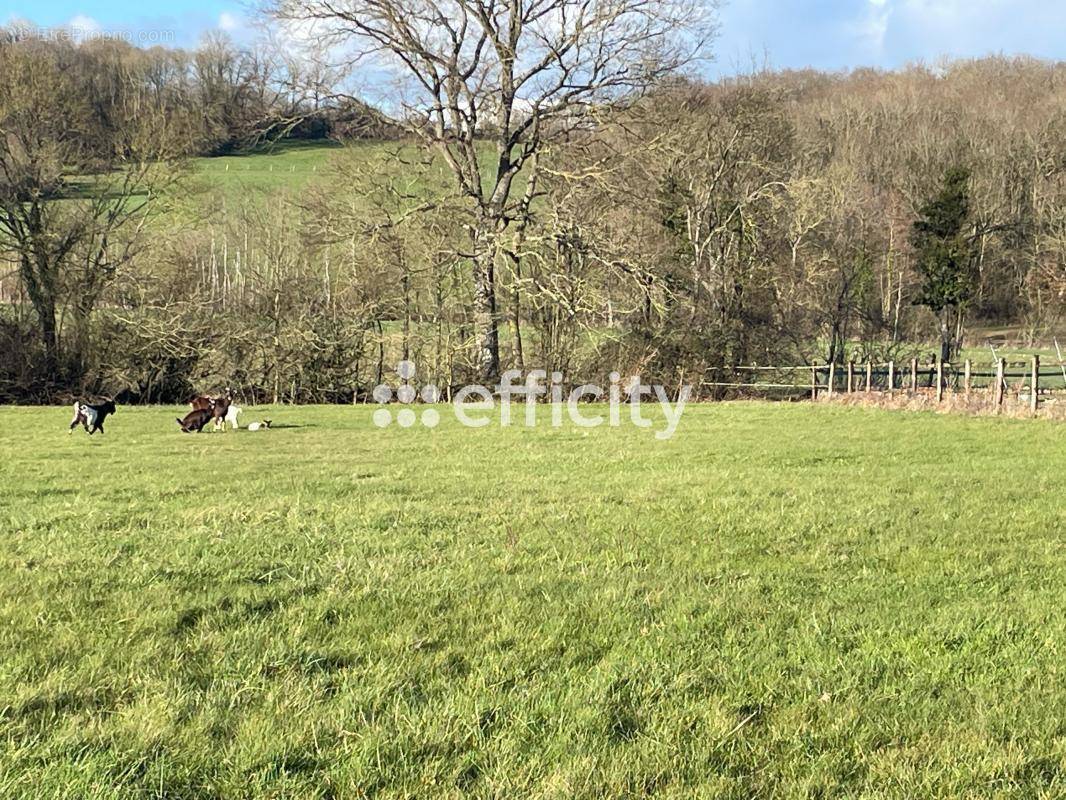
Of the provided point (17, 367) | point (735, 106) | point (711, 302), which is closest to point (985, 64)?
point (735, 106)

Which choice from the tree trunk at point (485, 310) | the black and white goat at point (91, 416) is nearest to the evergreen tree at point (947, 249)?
the tree trunk at point (485, 310)

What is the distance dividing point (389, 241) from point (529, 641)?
82.4 feet

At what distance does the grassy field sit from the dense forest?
1847 cm

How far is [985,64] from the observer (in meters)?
58.2

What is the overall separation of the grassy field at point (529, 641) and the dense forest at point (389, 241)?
1847cm

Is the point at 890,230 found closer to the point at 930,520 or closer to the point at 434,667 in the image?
the point at 930,520

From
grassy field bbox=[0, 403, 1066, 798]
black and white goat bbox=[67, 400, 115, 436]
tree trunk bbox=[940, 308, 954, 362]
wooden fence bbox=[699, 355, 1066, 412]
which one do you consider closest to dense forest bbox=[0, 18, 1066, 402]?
wooden fence bbox=[699, 355, 1066, 412]

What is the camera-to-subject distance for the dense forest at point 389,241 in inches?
1063

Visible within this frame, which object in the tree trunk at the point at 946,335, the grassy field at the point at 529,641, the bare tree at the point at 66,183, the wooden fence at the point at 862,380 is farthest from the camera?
the tree trunk at the point at 946,335

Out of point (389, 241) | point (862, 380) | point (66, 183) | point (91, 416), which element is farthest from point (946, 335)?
point (66, 183)

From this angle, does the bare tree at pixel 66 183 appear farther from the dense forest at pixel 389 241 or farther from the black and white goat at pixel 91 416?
the black and white goat at pixel 91 416

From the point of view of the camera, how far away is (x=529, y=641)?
4414 mm

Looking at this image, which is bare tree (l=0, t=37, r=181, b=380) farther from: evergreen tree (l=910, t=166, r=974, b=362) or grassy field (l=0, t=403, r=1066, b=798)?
evergreen tree (l=910, t=166, r=974, b=362)

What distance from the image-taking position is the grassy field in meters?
3.10
